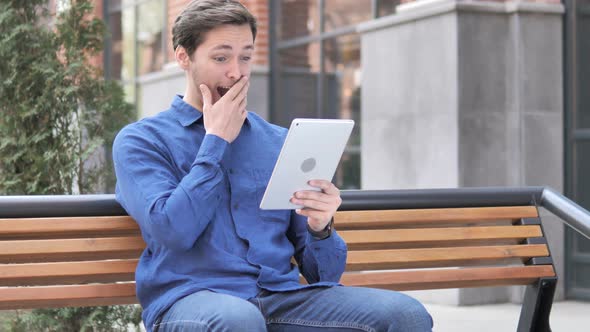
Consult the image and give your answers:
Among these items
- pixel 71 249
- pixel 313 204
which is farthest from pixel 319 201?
pixel 71 249

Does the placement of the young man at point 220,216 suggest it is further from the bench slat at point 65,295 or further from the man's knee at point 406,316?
the bench slat at point 65,295

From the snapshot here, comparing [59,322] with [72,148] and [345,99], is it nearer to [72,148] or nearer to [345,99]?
[72,148]

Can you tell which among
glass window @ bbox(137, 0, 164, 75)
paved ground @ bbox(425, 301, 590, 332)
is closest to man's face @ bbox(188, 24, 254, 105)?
paved ground @ bbox(425, 301, 590, 332)

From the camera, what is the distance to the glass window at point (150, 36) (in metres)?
14.7

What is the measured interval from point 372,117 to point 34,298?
238 inches

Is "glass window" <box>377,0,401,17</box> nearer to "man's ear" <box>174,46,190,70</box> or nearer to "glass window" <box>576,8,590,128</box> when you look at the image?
"glass window" <box>576,8,590,128</box>

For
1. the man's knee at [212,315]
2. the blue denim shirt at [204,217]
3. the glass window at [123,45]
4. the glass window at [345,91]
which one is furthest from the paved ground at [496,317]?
the glass window at [123,45]

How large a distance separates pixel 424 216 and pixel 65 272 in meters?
1.47

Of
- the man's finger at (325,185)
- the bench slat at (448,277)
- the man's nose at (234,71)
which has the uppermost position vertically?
the man's nose at (234,71)

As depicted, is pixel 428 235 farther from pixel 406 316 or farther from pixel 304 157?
pixel 304 157

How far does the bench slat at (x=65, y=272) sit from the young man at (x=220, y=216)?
34cm

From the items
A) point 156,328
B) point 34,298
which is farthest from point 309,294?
point 34,298

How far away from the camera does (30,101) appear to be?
232 inches

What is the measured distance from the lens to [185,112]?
3.51m
